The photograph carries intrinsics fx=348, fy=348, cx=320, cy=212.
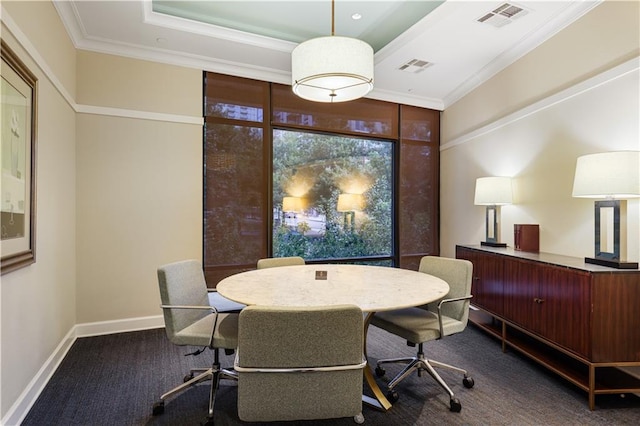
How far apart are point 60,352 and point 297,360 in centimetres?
274

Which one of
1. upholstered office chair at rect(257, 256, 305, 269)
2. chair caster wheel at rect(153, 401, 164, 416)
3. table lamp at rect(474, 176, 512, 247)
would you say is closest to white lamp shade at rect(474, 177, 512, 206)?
table lamp at rect(474, 176, 512, 247)

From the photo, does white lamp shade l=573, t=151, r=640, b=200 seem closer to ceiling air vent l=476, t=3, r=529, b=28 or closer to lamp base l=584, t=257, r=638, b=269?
lamp base l=584, t=257, r=638, b=269

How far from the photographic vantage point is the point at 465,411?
233cm

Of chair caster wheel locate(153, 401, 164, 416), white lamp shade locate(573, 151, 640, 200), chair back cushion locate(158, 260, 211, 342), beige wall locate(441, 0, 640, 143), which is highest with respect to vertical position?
beige wall locate(441, 0, 640, 143)

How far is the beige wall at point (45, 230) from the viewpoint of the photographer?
2.16 m

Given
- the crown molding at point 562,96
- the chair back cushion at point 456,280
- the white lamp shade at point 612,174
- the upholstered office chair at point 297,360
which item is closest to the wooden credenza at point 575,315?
the white lamp shade at point 612,174

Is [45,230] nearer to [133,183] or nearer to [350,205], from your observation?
[133,183]

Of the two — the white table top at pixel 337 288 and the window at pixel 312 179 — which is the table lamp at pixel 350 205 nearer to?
the window at pixel 312 179

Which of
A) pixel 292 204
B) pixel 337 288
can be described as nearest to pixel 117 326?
pixel 292 204

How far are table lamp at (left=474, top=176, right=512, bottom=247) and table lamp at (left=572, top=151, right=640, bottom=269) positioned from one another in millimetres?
1138

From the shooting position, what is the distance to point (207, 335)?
7.41ft

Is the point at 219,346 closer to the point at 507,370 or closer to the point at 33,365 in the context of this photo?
the point at 33,365

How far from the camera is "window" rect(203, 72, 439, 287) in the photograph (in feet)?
13.8

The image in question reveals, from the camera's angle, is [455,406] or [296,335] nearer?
[296,335]
